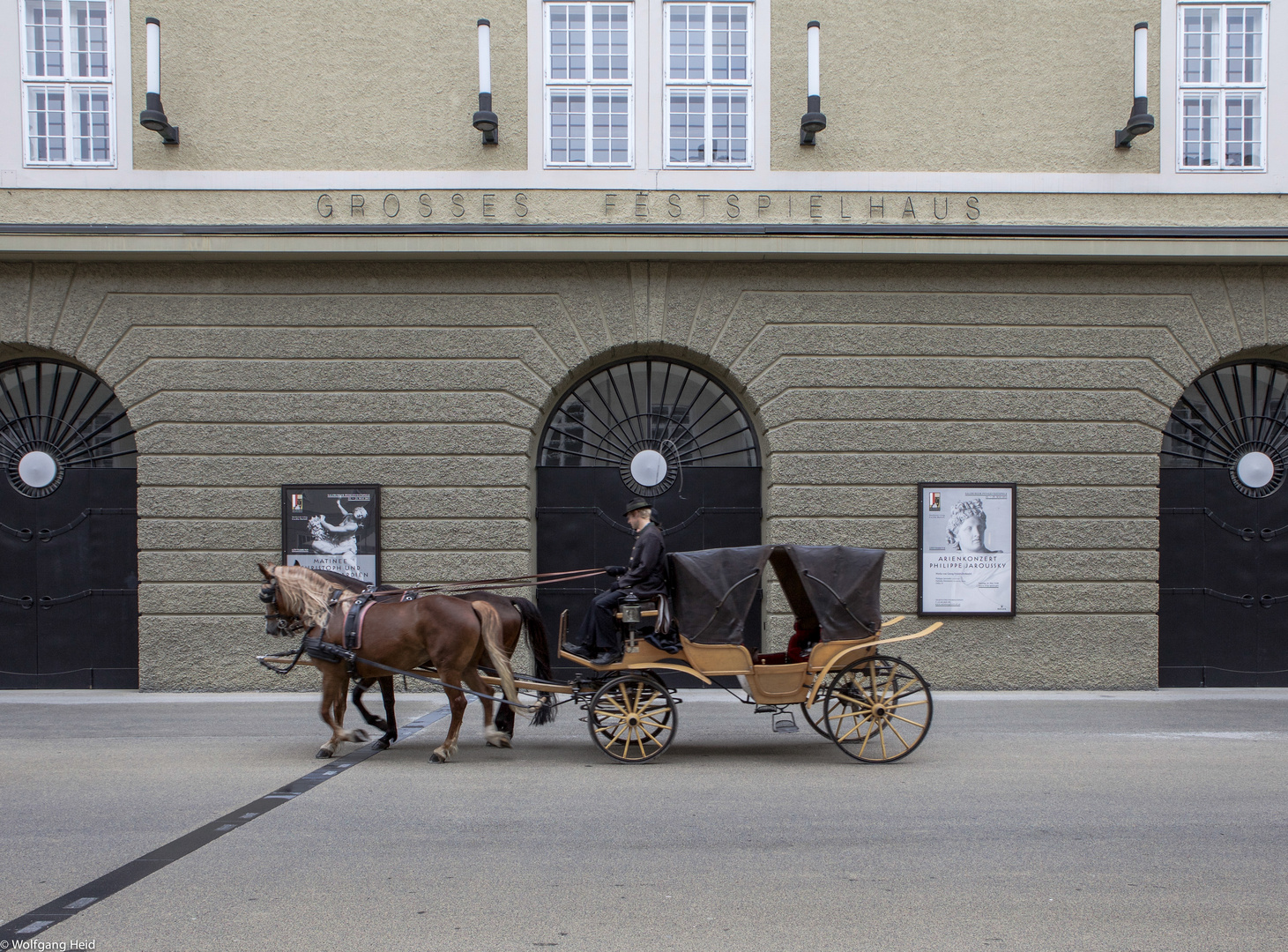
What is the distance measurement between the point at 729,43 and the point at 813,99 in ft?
4.77

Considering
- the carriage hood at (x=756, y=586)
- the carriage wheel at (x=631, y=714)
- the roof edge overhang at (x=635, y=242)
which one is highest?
the roof edge overhang at (x=635, y=242)

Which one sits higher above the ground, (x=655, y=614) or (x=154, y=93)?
(x=154, y=93)

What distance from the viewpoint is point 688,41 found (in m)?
11.7

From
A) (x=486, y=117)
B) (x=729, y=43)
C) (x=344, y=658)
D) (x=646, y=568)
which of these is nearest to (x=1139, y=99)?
(x=729, y=43)

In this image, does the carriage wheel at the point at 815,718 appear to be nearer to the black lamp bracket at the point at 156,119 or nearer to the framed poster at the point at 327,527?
the framed poster at the point at 327,527

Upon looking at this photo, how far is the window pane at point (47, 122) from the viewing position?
1143cm

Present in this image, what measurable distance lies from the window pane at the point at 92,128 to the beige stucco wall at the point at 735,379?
151cm

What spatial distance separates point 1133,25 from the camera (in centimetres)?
1150

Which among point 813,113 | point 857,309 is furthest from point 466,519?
point 813,113

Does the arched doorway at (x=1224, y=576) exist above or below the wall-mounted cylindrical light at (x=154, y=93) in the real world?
below

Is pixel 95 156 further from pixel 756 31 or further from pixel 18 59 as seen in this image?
pixel 756 31

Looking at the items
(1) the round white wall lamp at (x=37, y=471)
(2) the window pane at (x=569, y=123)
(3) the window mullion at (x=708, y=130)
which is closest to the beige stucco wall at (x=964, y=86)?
(3) the window mullion at (x=708, y=130)

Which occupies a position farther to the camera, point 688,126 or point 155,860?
point 688,126

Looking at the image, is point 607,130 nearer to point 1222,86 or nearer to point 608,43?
point 608,43
